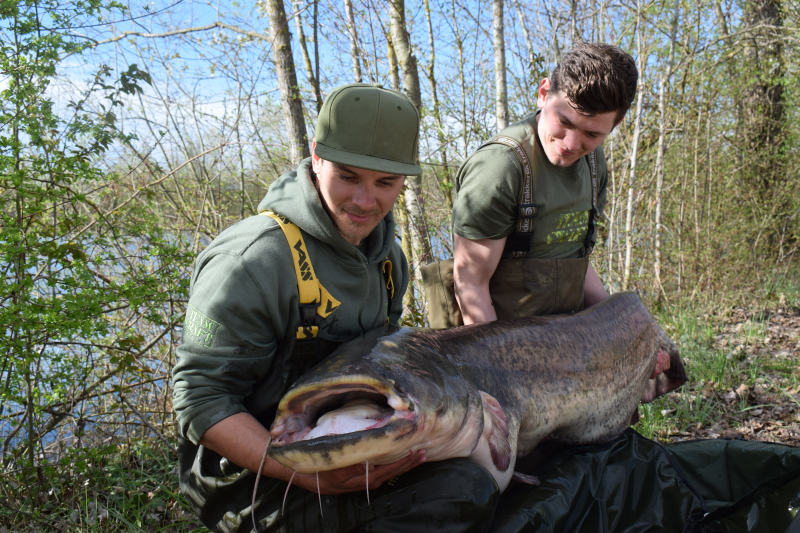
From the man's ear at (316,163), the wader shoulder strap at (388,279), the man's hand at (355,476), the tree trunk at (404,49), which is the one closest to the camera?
the man's hand at (355,476)

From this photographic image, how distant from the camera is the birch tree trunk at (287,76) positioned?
15.4 feet

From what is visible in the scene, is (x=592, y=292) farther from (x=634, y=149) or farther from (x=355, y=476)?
(x=634, y=149)

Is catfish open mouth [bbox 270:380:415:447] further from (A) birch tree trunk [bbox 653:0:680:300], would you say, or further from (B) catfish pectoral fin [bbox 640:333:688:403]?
(A) birch tree trunk [bbox 653:0:680:300]

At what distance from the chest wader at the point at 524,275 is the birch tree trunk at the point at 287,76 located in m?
2.60

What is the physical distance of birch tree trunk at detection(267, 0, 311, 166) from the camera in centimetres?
469

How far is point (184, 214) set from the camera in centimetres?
457

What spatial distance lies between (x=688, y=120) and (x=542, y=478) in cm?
566

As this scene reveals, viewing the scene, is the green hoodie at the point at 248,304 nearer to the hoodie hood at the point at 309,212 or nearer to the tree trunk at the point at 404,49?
the hoodie hood at the point at 309,212

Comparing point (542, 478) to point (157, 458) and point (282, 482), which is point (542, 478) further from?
point (157, 458)

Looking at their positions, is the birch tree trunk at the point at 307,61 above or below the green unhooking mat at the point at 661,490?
above

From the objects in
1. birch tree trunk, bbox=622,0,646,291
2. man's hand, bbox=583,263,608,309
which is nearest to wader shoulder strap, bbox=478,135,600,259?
man's hand, bbox=583,263,608,309

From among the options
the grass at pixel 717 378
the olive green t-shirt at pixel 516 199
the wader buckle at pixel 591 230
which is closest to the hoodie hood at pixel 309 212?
the olive green t-shirt at pixel 516 199

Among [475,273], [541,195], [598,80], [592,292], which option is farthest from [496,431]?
[592,292]

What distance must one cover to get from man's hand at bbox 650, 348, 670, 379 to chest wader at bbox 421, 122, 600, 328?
0.50 m
